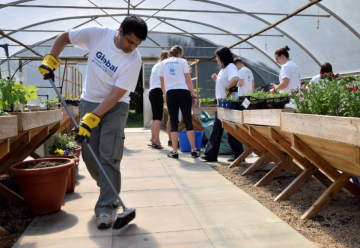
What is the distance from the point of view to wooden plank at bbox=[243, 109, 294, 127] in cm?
235

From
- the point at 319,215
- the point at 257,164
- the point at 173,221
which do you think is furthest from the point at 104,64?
the point at 257,164

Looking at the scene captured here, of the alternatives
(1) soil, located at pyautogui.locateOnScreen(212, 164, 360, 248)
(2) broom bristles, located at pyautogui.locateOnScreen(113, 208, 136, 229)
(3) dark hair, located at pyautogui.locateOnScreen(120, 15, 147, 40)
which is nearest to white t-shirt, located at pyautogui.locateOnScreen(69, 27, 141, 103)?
(3) dark hair, located at pyautogui.locateOnScreen(120, 15, 147, 40)

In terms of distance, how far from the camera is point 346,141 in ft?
5.16

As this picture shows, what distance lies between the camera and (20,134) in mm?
2336

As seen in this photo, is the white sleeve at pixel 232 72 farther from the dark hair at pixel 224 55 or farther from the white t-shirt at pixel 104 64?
the white t-shirt at pixel 104 64

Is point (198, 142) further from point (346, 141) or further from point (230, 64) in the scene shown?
point (346, 141)

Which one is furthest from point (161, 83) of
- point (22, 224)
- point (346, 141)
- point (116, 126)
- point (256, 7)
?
point (256, 7)

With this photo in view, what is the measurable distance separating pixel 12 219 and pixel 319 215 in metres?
2.17

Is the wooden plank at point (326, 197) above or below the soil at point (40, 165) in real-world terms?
below

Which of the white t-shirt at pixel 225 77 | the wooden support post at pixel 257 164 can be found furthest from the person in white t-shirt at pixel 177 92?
the wooden support post at pixel 257 164

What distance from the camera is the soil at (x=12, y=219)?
191cm

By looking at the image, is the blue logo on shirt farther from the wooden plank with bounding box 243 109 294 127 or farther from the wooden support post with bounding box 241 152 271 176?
the wooden support post with bounding box 241 152 271 176

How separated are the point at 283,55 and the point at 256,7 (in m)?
4.10

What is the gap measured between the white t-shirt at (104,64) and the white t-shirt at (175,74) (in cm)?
219
